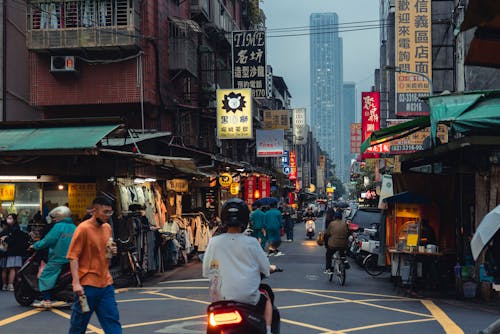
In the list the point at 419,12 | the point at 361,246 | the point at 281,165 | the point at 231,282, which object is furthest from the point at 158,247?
the point at 281,165

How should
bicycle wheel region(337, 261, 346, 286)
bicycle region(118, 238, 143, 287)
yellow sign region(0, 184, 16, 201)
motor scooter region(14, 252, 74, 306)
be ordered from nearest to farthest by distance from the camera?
motor scooter region(14, 252, 74, 306), bicycle region(118, 238, 143, 287), bicycle wheel region(337, 261, 346, 286), yellow sign region(0, 184, 16, 201)

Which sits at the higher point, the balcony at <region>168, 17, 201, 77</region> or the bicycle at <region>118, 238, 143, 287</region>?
the balcony at <region>168, 17, 201, 77</region>

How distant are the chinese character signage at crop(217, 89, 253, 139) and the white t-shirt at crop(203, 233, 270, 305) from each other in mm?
23778

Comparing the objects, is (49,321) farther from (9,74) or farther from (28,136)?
(9,74)

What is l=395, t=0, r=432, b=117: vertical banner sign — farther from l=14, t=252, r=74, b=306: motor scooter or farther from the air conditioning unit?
l=14, t=252, r=74, b=306: motor scooter

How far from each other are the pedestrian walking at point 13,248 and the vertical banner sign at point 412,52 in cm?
1742

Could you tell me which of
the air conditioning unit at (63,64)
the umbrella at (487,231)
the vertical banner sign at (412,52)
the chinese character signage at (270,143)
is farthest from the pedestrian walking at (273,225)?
the chinese character signage at (270,143)

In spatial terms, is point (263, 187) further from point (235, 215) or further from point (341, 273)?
point (235, 215)

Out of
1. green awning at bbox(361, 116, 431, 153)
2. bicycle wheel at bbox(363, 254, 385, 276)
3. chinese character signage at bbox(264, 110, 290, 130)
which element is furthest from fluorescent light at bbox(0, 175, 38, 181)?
chinese character signage at bbox(264, 110, 290, 130)

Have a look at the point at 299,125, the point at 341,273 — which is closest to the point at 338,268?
the point at 341,273

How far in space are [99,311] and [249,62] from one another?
24.4 meters

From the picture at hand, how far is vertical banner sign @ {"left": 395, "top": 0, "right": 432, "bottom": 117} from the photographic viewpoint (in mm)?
28031

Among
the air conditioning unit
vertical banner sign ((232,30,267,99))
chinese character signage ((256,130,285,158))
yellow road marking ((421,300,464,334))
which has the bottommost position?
yellow road marking ((421,300,464,334))

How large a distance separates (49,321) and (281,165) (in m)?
56.9
